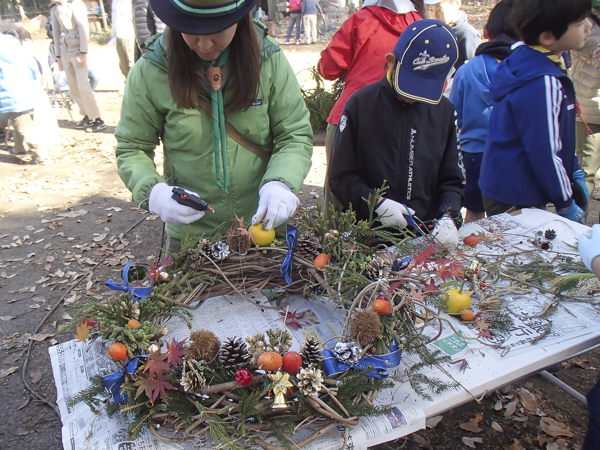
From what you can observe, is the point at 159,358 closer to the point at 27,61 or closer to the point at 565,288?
the point at 565,288

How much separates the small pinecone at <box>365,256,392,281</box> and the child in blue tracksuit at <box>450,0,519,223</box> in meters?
2.00

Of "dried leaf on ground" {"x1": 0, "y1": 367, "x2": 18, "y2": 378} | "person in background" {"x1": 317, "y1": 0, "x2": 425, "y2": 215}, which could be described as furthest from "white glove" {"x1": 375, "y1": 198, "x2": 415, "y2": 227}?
"dried leaf on ground" {"x1": 0, "y1": 367, "x2": 18, "y2": 378}

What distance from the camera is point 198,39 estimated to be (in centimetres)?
151

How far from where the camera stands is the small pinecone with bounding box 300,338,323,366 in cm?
118

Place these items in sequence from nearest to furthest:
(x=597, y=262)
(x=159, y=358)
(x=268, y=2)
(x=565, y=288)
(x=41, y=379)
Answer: (x=159, y=358) < (x=597, y=262) < (x=565, y=288) < (x=41, y=379) < (x=268, y=2)

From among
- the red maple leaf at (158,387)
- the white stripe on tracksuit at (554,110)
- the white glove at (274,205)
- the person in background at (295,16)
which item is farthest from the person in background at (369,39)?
the person in background at (295,16)

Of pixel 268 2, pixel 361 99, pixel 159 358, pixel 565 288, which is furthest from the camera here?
pixel 268 2

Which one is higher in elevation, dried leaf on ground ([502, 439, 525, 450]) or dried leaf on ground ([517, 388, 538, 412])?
dried leaf on ground ([517, 388, 538, 412])

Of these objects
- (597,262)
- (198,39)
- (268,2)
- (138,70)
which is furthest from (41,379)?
(268,2)

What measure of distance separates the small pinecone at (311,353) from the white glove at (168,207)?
2.21 feet

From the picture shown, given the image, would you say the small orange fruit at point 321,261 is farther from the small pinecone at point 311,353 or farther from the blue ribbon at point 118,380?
the blue ribbon at point 118,380

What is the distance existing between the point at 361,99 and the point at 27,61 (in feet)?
17.3

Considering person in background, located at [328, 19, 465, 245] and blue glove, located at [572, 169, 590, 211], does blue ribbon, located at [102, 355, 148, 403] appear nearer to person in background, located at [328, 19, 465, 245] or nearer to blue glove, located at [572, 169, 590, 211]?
person in background, located at [328, 19, 465, 245]

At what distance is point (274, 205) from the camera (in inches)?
63.4
